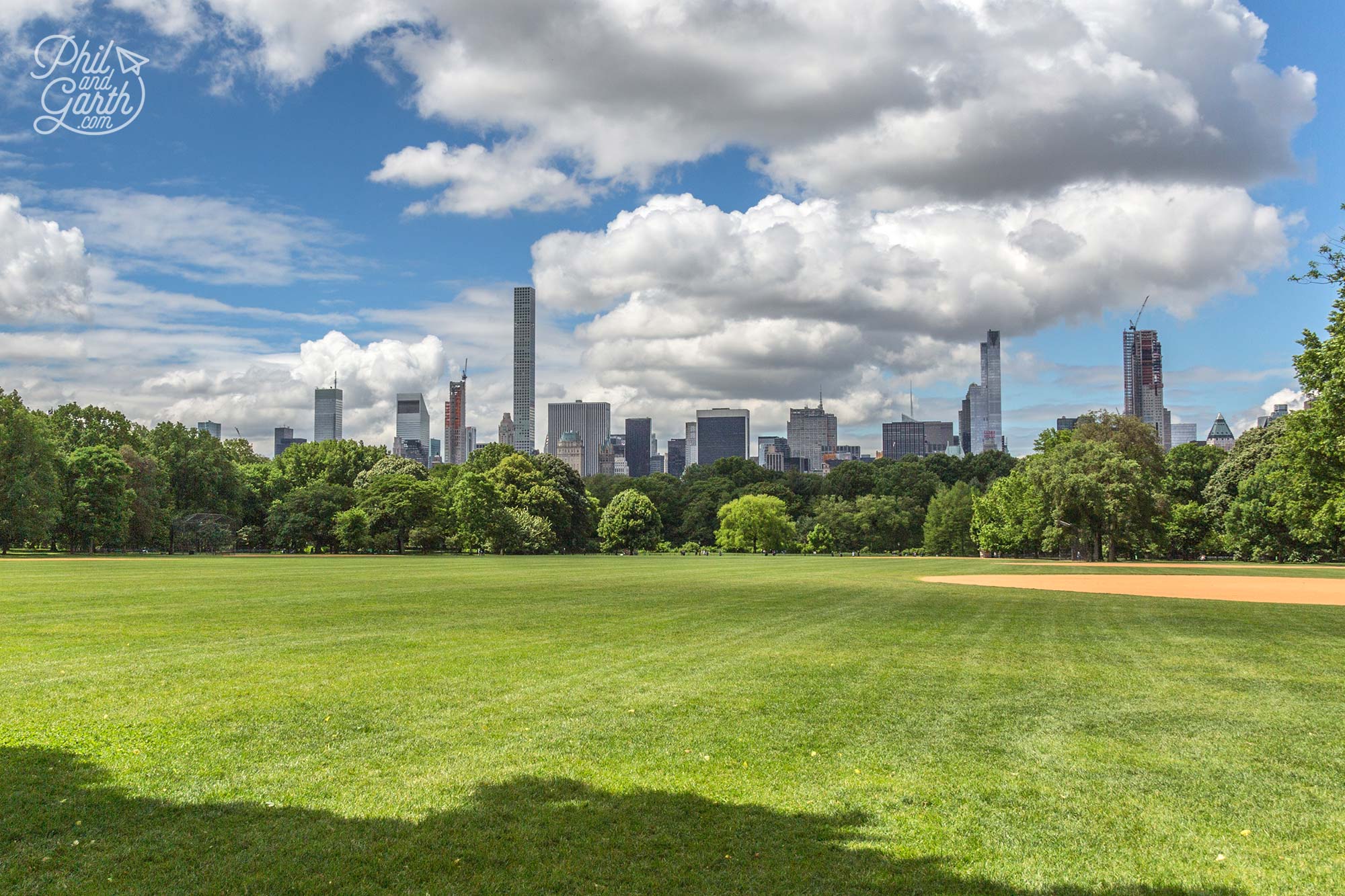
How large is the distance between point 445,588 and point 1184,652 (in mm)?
22234

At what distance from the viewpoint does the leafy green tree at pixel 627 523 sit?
101438mm

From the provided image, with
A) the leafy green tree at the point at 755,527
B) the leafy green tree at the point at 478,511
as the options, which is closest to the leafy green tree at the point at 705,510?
the leafy green tree at the point at 755,527

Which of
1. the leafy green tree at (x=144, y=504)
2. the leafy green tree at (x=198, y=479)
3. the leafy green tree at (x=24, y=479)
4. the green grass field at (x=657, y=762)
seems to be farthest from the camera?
the leafy green tree at (x=198, y=479)

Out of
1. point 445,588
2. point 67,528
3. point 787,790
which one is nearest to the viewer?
point 787,790

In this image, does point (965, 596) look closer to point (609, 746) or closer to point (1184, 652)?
point (1184, 652)

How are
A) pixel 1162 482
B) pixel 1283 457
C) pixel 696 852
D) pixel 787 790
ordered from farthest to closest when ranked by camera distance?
pixel 1162 482 → pixel 1283 457 → pixel 787 790 → pixel 696 852

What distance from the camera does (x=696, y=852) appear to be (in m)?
6.26

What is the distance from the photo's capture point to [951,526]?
101 meters

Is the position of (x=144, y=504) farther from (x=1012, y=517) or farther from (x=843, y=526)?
(x=1012, y=517)

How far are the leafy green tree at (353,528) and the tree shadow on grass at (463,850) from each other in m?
78.5

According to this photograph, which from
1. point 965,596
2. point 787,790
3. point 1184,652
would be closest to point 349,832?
point 787,790

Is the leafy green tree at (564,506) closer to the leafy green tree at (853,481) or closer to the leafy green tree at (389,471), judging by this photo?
the leafy green tree at (389,471)

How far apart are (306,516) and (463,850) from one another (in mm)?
86989

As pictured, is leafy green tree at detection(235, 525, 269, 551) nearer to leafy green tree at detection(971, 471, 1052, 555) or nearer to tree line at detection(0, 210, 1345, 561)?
tree line at detection(0, 210, 1345, 561)
